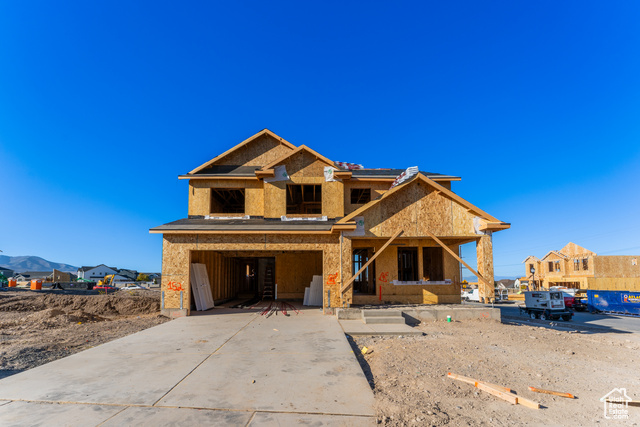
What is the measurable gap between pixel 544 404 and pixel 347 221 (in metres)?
9.06

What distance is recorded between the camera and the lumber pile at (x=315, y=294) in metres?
18.1

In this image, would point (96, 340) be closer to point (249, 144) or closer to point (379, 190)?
point (249, 144)

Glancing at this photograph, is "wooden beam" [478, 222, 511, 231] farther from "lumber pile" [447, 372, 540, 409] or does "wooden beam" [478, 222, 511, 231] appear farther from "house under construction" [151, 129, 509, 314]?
"lumber pile" [447, 372, 540, 409]

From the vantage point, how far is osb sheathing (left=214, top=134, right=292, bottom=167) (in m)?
19.5

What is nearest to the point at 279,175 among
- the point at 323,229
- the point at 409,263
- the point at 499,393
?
the point at 323,229

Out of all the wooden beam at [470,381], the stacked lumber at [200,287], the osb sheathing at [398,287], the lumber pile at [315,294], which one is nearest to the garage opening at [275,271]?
the stacked lumber at [200,287]

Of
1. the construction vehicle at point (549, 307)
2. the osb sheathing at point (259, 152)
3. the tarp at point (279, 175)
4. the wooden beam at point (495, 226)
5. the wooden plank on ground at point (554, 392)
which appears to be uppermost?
the osb sheathing at point (259, 152)

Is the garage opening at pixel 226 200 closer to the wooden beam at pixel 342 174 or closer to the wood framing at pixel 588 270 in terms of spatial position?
the wooden beam at pixel 342 174

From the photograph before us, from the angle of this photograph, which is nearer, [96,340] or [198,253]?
[96,340]

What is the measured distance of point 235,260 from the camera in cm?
2334

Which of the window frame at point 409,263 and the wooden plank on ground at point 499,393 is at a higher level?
the window frame at point 409,263

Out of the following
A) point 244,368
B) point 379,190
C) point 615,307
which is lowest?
point 615,307

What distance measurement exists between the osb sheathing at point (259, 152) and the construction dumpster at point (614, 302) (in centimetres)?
2335

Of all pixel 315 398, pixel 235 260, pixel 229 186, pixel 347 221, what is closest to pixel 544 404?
pixel 315 398
